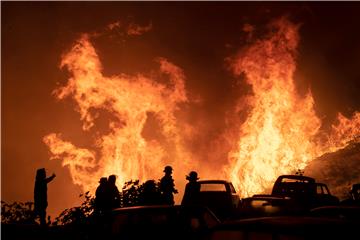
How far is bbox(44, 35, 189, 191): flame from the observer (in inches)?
1256

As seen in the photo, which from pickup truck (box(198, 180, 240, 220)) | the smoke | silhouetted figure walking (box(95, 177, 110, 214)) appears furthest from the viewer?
the smoke

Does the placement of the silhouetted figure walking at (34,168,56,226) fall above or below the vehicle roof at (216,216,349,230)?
above

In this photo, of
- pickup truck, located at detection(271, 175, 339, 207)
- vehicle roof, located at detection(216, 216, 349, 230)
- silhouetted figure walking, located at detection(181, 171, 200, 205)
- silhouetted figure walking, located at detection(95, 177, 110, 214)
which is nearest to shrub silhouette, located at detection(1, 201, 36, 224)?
silhouetted figure walking, located at detection(95, 177, 110, 214)

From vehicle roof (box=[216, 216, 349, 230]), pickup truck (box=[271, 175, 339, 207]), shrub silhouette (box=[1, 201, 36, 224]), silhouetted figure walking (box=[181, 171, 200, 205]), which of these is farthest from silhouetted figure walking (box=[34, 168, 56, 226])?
vehicle roof (box=[216, 216, 349, 230])

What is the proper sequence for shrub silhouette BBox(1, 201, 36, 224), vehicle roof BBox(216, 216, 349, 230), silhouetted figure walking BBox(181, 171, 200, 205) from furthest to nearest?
shrub silhouette BBox(1, 201, 36, 224), silhouetted figure walking BBox(181, 171, 200, 205), vehicle roof BBox(216, 216, 349, 230)

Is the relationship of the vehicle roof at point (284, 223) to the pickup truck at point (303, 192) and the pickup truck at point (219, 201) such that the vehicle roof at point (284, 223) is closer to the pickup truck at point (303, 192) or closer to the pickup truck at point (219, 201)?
the pickup truck at point (219, 201)

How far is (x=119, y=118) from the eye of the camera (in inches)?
1387

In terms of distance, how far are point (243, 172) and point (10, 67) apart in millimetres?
24743

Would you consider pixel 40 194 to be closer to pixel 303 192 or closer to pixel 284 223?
pixel 303 192

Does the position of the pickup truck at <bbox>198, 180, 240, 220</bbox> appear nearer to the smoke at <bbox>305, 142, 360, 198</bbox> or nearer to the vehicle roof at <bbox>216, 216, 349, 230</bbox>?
the vehicle roof at <bbox>216, 216, 349, 230</bbox>

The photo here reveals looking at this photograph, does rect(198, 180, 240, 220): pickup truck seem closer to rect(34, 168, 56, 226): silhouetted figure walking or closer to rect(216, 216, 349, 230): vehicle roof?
rect(34, 168, 56, 226): silhouetted figure walking

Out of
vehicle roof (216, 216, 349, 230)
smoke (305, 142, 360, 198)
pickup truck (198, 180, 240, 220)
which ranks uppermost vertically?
smoke (305, 142, 360, 198)

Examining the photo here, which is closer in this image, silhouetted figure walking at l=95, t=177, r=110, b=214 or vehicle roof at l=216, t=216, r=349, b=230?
vehicle roof at l=216, t=216, r=349, b=230

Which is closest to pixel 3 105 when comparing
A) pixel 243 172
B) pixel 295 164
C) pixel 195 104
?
pixel 195 104
